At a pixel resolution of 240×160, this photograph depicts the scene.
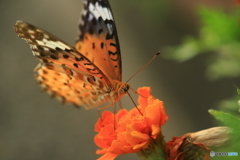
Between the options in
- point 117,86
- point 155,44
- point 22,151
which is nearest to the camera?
point 117,86

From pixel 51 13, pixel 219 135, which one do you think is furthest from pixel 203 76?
pixel 219 135

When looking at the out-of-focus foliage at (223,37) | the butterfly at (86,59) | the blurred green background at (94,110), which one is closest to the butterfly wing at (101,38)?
the butterfly at (86,59)

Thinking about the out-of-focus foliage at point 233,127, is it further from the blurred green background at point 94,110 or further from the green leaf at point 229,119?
the blurred green background at point 94,110

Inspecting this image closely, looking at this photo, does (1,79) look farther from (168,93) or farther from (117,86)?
(117,86)

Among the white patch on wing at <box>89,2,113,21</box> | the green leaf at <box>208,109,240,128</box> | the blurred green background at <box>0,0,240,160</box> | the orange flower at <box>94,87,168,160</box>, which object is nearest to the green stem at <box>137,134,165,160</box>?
the orange flower at <box>94,87,168,160</box>

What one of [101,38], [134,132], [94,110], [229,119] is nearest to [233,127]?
[229,119]

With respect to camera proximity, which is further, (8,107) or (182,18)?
(182,18)

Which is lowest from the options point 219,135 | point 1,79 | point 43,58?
point 219,135
